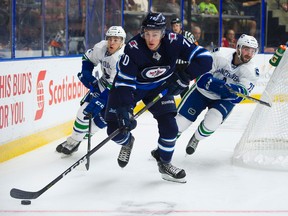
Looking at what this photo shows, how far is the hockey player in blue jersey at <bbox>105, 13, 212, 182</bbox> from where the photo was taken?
3.81 metres

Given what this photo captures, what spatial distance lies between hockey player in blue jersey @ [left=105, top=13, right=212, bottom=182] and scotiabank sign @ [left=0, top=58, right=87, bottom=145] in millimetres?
902

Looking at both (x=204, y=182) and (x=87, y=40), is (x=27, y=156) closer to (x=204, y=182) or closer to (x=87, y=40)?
(x=204, y=182)

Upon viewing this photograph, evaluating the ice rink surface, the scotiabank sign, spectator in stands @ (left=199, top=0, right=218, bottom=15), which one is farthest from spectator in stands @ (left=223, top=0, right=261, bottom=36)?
the ice rink surface

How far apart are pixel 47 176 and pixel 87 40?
3.22 meters

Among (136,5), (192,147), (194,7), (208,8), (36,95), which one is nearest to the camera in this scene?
(192,147)

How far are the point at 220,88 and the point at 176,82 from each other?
68 cm

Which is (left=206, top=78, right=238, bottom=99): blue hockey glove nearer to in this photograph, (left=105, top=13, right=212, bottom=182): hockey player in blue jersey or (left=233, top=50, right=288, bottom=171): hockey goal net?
A: (left=233, top=50, right=288, bottom=171): hockey goal net

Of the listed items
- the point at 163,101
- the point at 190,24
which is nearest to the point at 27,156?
the point at 163,101

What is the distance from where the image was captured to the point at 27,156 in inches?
194

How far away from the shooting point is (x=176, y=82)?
13.3ft

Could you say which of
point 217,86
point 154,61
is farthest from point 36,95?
point 154,61

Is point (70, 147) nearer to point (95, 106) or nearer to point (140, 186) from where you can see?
point (95, 106)

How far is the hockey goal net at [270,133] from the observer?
15.3ft

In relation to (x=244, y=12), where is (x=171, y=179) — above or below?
below
